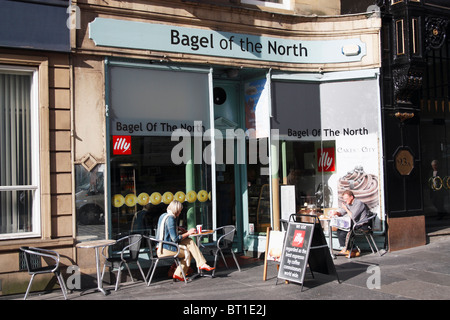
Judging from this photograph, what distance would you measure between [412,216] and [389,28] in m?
4.10

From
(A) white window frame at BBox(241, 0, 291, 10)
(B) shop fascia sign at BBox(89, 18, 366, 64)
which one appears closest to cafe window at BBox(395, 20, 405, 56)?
A: (B) shop fascia sign at BBox(89, 18, 366, 64)

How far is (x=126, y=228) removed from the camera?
8.72 metres

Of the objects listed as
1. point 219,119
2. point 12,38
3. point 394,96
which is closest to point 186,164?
point 219,119

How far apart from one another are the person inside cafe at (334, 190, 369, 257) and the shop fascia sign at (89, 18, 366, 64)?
3.01 meters

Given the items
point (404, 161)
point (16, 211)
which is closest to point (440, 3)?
point (404, 161)

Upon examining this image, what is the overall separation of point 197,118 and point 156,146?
997 mm

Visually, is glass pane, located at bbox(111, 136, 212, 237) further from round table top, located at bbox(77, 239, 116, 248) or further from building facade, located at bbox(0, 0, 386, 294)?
round table top, located at bbox(77, 239, 116, 248)

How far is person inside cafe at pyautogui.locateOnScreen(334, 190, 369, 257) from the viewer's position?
9.87 metres

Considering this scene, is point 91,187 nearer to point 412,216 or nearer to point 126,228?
point 126,228

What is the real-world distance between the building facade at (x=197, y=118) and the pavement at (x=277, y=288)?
1.01 metres

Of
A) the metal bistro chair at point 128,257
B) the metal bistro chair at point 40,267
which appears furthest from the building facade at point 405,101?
the metal bistro chair at point 40,267

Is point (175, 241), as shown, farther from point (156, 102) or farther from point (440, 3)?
point (440, 3)

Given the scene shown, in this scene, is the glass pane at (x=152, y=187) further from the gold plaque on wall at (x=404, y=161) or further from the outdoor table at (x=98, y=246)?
the gold plaque on wall at (x=404, y=161)

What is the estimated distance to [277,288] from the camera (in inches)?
303
